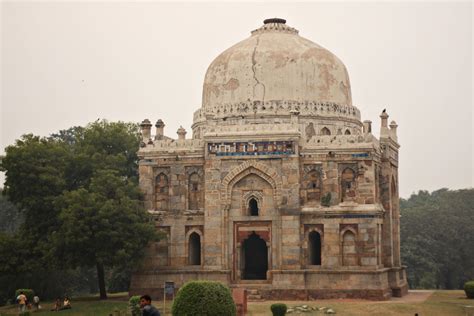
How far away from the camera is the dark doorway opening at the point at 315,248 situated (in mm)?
39031

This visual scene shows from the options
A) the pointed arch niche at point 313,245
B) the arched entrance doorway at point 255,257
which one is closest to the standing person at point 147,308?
the pointed arch niche at point 313,245

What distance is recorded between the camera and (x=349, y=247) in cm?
3816

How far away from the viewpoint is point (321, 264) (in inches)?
1512

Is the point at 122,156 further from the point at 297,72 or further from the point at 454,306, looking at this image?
the point at 454,306

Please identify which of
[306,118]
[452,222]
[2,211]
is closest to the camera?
[306,118]

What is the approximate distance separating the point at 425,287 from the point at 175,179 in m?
21.0

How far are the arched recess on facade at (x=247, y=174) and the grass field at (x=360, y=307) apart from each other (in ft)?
15.7

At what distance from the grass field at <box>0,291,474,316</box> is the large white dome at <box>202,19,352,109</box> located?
32.6ft

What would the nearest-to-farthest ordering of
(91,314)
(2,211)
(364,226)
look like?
(91,314)
(364,226)
(2,211)

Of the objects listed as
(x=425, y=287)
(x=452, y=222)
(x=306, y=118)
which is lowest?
(x=425, y=287)

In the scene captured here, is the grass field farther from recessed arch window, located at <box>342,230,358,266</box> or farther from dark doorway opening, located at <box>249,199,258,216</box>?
dark doorway opening, located at <box>249,199,258,216</box>

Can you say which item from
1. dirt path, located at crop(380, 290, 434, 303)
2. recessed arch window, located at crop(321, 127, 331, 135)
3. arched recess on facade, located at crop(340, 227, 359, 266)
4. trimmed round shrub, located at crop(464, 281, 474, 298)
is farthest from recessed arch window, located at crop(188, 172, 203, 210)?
trimmed round shrub, located at crop(464, 281, 474, 298)

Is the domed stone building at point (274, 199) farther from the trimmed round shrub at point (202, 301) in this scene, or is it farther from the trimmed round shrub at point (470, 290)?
the trimmed round shrub at point (202, 301)

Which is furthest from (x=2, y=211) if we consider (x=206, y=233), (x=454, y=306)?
(x=454, y=306)
